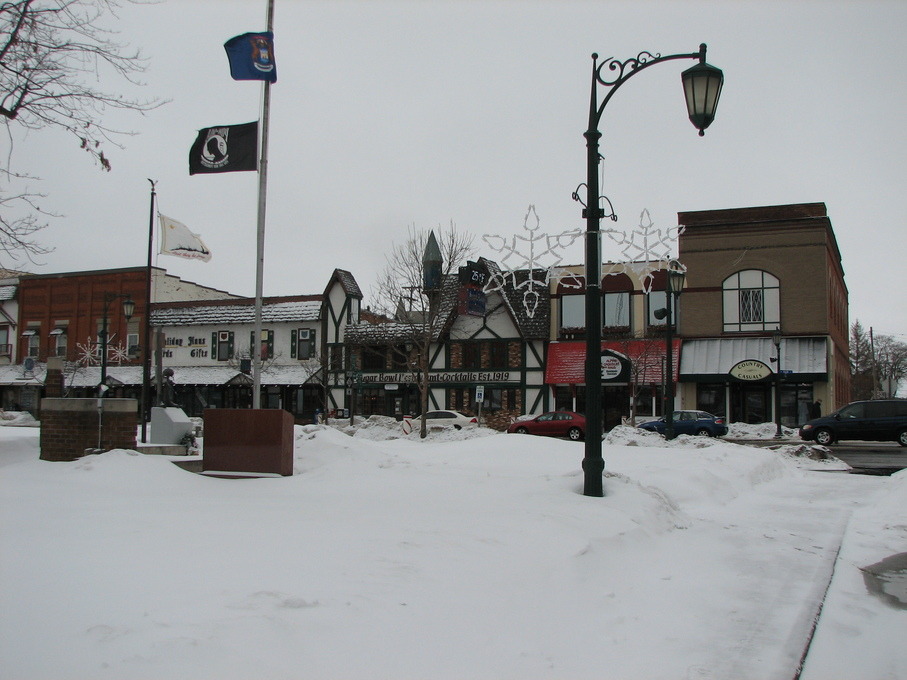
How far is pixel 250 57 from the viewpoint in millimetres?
12812

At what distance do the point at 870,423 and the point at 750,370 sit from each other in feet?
30.3

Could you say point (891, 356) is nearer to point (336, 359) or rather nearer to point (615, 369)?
point (615, 369)

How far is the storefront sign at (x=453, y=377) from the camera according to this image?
42531 millimetres

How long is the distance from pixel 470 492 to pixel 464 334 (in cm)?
3444

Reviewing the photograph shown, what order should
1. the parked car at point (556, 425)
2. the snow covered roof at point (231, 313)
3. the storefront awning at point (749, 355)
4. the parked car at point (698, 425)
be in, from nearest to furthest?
the parked car at point (698, 425) < the parked car at point (556, 425) < the storefront awning at point (749, 355) < the snow covered roof at point (231, 313)

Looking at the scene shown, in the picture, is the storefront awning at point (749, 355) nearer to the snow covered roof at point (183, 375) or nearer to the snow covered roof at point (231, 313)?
the snow covered roof at point (183, 375)

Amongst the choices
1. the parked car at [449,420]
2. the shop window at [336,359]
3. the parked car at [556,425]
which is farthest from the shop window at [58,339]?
the parked car at [556,425]

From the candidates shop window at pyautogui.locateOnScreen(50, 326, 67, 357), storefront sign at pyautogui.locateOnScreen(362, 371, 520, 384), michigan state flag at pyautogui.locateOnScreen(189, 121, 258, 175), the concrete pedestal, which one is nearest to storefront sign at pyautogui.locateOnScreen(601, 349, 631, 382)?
storefront sign at pyautogui.locateOnScreen(362, 371, 520, 384)

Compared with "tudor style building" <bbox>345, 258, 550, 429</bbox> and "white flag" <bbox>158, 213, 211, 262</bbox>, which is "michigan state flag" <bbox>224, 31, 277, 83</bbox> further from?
"tudor style building" <bbox>345, 258, 550, 429</bbox>

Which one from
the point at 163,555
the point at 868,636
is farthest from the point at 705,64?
the point at 163,555

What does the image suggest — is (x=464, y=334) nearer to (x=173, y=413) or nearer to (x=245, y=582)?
(x=173, y=413)

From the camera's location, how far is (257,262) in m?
12.3

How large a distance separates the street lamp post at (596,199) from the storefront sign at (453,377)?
32611 millimetres

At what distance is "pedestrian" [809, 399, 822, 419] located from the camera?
35.3 m
